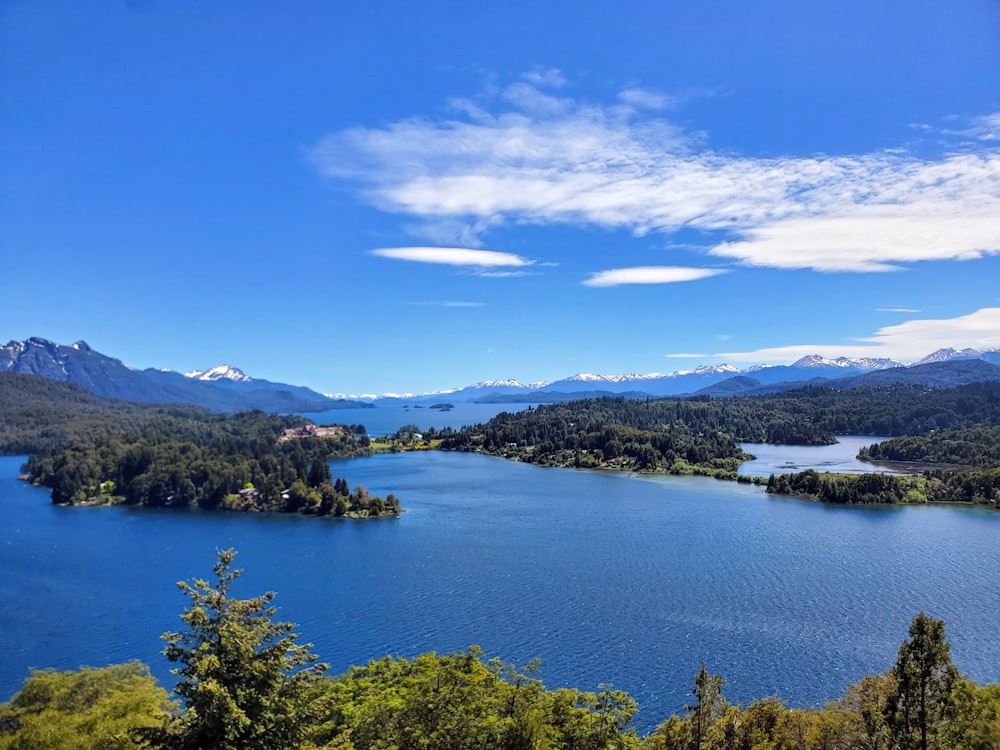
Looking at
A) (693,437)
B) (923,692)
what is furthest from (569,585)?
(693,437)

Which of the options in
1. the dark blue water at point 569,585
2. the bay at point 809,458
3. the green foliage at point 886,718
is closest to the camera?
the green foliage at point 886,718

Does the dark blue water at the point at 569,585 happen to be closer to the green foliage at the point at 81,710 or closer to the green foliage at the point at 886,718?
the green foliage at the point at 886,718

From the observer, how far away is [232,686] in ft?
40.8

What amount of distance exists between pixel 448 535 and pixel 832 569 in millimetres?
38063

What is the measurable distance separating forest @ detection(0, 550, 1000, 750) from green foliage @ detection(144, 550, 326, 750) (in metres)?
0.03

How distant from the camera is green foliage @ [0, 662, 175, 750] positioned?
1758 centimetres

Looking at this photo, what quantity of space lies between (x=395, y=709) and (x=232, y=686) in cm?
826

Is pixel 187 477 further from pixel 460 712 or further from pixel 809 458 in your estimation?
pixel 809 458

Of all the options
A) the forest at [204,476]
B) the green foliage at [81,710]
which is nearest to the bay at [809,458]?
the forest at [204,476]

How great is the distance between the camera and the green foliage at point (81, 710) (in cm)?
1758

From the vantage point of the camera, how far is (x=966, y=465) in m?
118

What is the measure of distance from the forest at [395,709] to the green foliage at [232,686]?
1.2 inches

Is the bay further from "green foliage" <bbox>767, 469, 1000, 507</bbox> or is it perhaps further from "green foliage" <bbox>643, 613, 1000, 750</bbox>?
"green foliage" <bbox>643, 613, 1000, 750</bbox>

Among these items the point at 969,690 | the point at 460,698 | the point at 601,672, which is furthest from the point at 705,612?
the point at 460,698
